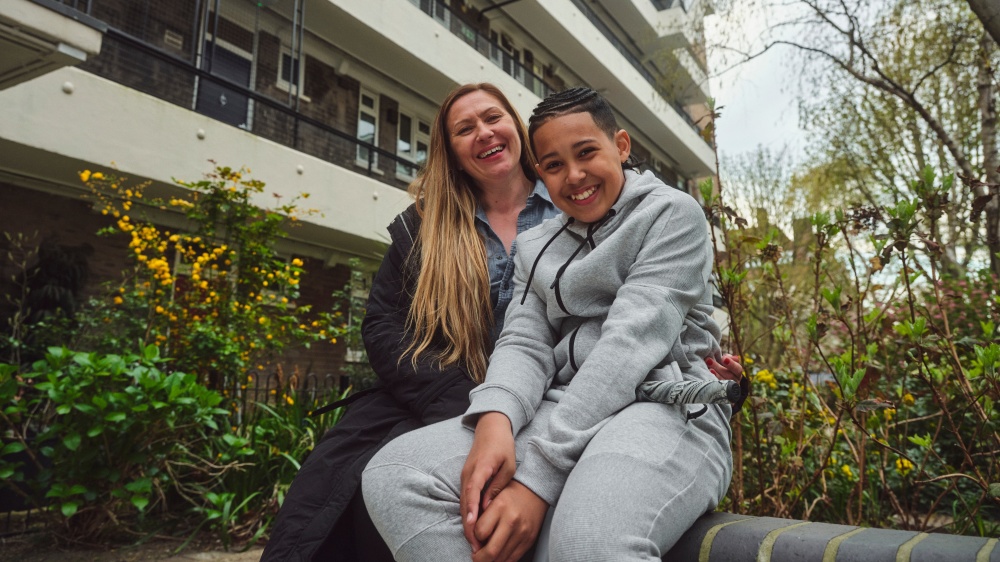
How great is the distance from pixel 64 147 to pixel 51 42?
128 inches

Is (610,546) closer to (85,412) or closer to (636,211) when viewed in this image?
(636,211)

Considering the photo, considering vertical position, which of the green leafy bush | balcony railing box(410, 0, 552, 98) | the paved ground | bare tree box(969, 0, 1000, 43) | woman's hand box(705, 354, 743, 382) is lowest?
the paved ground

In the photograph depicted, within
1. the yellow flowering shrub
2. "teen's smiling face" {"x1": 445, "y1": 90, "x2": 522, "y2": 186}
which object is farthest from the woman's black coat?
the yellow flowering shrub

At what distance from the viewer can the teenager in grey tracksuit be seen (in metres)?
1.24

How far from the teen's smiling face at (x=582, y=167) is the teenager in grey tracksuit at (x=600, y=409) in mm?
38

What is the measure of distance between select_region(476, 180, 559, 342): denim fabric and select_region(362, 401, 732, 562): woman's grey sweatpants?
66 centimetres

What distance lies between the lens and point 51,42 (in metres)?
4.25

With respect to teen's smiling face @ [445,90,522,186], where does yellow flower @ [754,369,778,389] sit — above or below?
below

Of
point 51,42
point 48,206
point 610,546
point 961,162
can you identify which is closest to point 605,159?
point 610,546

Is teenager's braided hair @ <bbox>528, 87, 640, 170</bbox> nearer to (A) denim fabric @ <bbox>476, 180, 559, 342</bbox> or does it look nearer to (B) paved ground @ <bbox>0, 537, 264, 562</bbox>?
(A) denim fabric @ <bbox>476, 180, 559, 342</bbox>

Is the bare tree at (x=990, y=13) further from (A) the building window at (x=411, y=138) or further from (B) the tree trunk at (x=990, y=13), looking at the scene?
(A) the building window at (x=411, y=138)

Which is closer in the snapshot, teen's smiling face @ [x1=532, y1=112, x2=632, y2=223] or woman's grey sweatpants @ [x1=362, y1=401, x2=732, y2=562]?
woman's grey sweatpants @ [x1=362, y1=401, x2=732, y2=562]

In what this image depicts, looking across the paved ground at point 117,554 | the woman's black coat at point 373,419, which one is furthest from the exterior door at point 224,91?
the woman's black coat at point 373,419

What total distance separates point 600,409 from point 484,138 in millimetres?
1339
